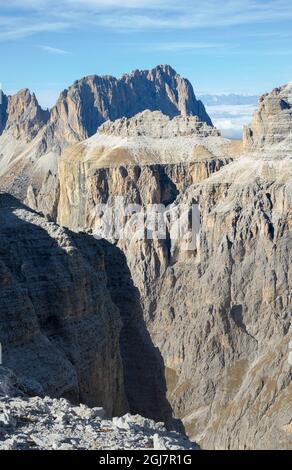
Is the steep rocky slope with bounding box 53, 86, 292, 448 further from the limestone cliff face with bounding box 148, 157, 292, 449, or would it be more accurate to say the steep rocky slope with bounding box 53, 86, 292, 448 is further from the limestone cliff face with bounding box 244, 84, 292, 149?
the limestone cliff face with bounding box 244, 84, 292, 149

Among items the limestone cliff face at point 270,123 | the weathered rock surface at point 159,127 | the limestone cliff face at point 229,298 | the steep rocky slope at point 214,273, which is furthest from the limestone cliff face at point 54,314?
the weathered rock surface at point 159,127

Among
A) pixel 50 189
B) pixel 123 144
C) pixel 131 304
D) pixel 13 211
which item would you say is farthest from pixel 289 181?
pixel 13 211

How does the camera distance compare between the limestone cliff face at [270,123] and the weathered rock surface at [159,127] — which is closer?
the limestone cliff face at [270,123]

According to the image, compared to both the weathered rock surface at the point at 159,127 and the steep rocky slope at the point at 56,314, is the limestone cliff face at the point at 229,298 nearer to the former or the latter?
the weathered rock surface at the point at 159,127

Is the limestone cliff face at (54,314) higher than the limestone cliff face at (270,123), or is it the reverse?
the limestone cliff face at (270,123)

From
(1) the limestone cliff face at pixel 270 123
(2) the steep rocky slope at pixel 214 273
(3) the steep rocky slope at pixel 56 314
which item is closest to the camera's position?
(3) the steep rocky slope at pixel 56 314

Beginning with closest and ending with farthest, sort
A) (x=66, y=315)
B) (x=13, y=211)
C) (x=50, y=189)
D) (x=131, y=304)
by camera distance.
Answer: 1. (x=66, y=315)
2. (x=13, y=211)
3. (x=131, y=304)
4. (x=50, y=189)

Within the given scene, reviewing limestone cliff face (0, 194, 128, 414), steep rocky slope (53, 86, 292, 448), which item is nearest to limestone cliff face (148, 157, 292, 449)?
steep rocky slope (53, 86, 292, 448)
